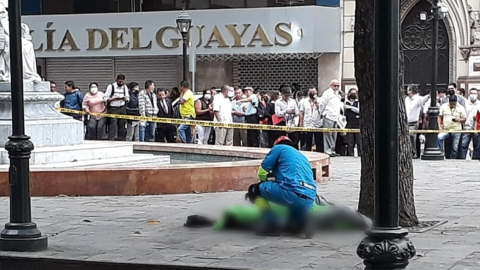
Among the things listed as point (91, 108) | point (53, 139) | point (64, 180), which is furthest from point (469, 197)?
point (91, 108)

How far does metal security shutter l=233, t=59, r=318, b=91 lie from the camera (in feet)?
102

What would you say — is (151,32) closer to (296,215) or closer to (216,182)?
(216,182)

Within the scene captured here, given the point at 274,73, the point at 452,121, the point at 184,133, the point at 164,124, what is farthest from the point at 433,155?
the point at 274,73

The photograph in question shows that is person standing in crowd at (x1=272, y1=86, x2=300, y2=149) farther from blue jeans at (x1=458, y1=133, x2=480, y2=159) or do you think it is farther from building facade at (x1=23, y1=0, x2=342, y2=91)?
building facade at (x1=23, y1=0, x2=342, y2=91)

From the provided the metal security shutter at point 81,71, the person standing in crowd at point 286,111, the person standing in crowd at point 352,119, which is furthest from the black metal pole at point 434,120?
the metal security shutter at point 81,71

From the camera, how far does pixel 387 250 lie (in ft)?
21.6

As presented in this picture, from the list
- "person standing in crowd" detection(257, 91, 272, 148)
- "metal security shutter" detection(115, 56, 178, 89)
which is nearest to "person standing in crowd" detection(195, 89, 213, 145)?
"person standing in crowd" detection(257, 91, 272, 148)

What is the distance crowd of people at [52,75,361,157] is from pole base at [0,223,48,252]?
1199 cm

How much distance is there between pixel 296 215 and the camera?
10133mm

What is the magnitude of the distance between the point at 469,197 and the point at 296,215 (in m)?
4.37

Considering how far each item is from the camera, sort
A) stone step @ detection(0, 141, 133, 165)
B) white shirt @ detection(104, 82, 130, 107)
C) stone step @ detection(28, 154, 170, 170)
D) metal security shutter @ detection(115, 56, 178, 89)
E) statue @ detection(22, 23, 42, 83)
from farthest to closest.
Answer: metal security shutter @ detection(115, 56, 178, 89) < white shirt @ detection(104, 82, 130, 107) < statue @ detection(22, 23, 42, 83) < stone step @ detection(28, 154, 170, 170) < stone step @ detection(0, 141, 133, 165)

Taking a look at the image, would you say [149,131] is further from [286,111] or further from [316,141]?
[316,141]

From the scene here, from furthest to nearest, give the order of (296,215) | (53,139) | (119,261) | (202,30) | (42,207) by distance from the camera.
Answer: (202,30)
(53,139)
(42,207)
(296,215)
(119,261)

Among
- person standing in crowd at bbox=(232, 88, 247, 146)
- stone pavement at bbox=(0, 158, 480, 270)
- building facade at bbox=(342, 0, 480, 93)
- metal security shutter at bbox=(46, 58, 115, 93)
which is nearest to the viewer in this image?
stone pavement at bbox=(0, 158, 480, 270)
